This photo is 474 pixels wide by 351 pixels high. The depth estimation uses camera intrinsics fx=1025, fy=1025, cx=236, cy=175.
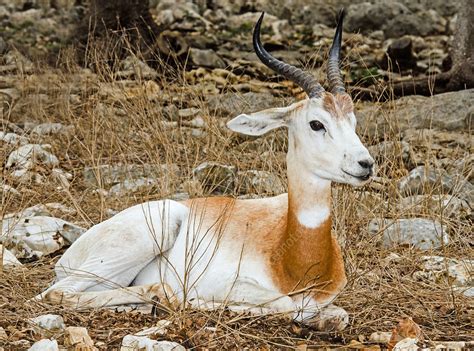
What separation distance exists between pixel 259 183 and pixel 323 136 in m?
2.41

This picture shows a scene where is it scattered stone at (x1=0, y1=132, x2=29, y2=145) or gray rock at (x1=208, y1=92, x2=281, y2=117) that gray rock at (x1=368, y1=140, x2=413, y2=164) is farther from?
scattered stone at (x1=0, y1=132, x2=29, y2=145)

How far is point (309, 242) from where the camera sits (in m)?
5.75

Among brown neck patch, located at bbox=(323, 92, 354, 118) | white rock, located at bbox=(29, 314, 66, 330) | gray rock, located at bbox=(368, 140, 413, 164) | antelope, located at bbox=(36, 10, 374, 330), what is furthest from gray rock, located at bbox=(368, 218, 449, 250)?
white rock, located at bbox=(29, 314, 66, 330)

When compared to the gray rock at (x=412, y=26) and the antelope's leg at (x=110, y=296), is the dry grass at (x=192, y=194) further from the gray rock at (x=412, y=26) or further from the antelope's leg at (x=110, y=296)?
the gray rock at (x=412, y=26)

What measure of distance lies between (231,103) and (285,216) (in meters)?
4.52

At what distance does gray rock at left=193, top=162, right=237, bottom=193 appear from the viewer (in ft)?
27.6

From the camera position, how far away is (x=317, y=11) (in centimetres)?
2075

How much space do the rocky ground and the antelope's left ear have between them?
3.60ft

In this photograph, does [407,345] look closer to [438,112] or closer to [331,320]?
[331,320]

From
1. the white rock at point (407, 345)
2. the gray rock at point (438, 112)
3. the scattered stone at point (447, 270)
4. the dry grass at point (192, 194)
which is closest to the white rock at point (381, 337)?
the dry grass at point (192, 194)

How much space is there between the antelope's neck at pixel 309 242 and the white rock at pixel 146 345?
36.3 inches

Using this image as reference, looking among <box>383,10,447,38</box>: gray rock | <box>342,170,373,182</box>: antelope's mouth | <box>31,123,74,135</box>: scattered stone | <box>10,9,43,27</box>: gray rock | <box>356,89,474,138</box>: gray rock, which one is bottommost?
<box>10,9,43,27</box>: gray rock

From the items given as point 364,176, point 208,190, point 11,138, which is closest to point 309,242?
point 364,176

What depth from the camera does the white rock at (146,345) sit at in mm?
5059
